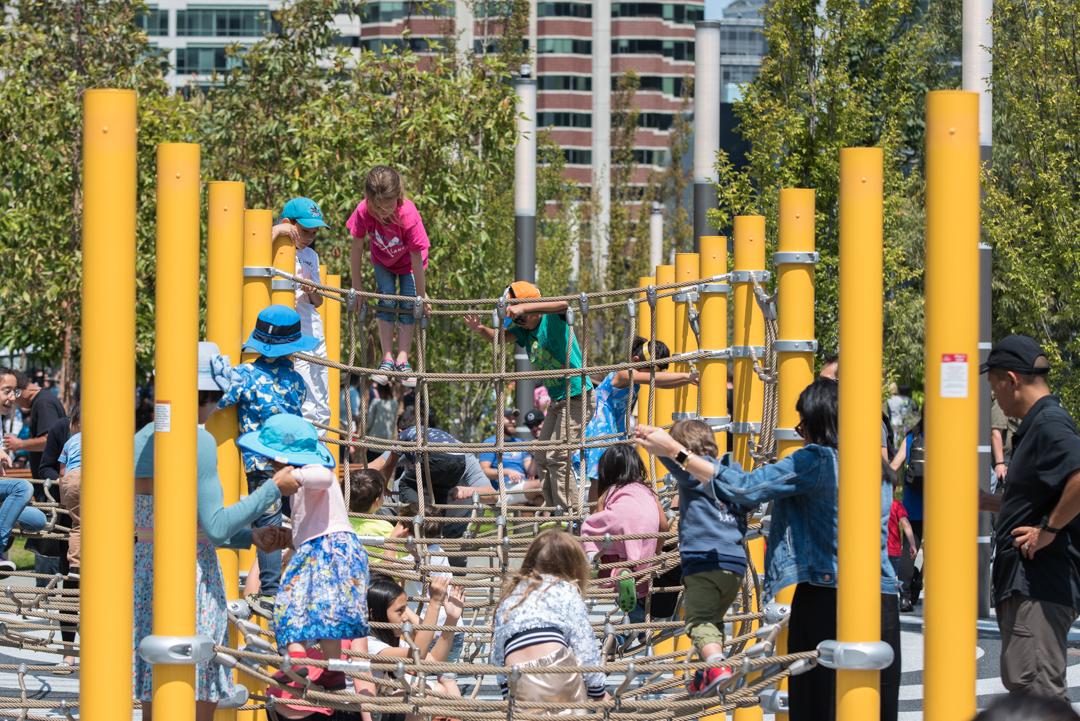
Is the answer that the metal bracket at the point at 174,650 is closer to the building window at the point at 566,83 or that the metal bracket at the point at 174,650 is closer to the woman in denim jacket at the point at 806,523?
the woman in denim jacket at the point at 806,523

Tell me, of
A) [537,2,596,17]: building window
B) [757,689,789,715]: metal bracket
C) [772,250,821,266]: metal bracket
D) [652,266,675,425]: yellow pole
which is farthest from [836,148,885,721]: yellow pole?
[537,2,596,17]: building window

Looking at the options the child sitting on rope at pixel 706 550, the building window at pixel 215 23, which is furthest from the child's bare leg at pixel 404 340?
the building window at pixel 215 23

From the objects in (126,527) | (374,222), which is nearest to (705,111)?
(374,222)

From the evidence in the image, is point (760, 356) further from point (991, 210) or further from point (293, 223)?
point (991, 210)

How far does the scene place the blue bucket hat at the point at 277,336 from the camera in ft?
21.1

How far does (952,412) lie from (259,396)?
Result: 282 cm

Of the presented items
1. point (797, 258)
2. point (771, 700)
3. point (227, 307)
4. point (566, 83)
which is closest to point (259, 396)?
point (227, 307)

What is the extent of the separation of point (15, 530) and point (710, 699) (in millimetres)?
4894

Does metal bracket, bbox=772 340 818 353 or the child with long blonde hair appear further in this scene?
→ metal bracket, bbox=772 340 818 353

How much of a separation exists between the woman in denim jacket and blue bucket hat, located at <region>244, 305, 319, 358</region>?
178cm

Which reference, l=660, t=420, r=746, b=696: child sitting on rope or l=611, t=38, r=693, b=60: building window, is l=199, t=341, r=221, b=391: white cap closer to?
l=660, t=420, r=746, b=696: child sitting on rope

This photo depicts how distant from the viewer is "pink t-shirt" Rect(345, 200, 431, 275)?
8711 mm

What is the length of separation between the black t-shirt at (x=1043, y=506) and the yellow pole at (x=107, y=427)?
3093mm

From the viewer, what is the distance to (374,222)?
345 inches
